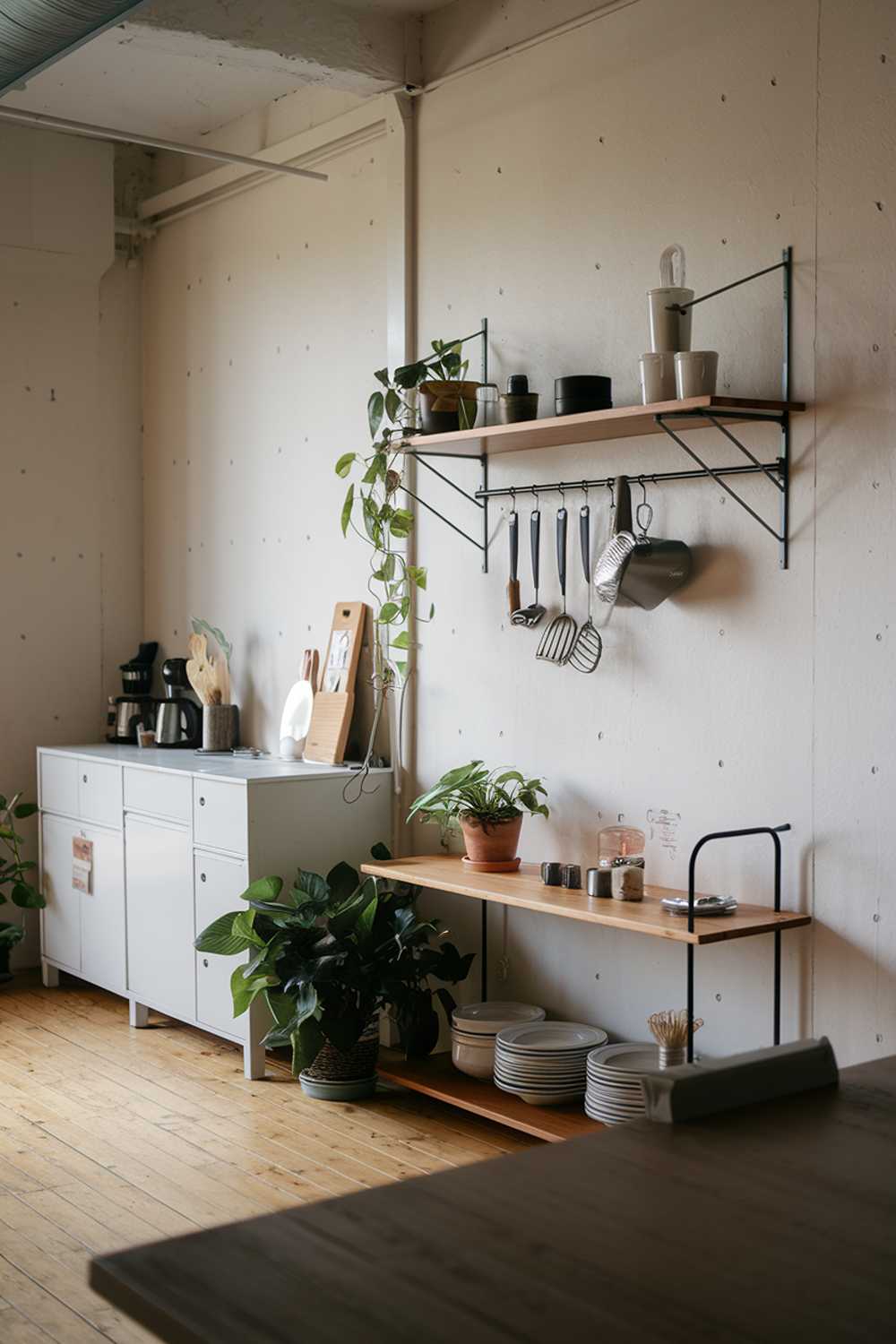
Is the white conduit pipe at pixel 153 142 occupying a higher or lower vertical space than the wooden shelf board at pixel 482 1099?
higher

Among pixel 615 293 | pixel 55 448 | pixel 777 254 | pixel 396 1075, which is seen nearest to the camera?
pixel 777 254

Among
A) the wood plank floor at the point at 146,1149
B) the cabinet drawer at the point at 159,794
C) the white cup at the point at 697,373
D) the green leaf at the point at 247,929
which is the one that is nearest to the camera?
the wood plank floor at the point at 146,1149

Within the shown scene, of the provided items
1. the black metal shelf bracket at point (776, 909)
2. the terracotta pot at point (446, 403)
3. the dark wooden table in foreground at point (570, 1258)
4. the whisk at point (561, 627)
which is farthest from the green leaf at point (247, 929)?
the dark wooden table in foreground at point (570, 1258)

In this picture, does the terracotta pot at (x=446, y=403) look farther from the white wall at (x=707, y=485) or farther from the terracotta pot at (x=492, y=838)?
the terracotta pot at (x=492, y=838)

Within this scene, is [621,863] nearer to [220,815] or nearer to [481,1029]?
[481,1029]

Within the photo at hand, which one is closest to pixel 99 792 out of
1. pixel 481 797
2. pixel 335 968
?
pixel 335 968

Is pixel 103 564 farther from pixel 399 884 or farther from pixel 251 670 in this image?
pixel 399 884

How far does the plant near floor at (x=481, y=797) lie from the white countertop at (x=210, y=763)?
21.7 inches

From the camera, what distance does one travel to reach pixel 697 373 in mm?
3361

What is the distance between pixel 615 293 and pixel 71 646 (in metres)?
3.13

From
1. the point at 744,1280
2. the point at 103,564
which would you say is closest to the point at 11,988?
the point at 103,564

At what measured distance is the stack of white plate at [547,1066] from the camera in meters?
3.74

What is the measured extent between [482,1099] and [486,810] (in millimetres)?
776

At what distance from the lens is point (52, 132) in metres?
5.82
